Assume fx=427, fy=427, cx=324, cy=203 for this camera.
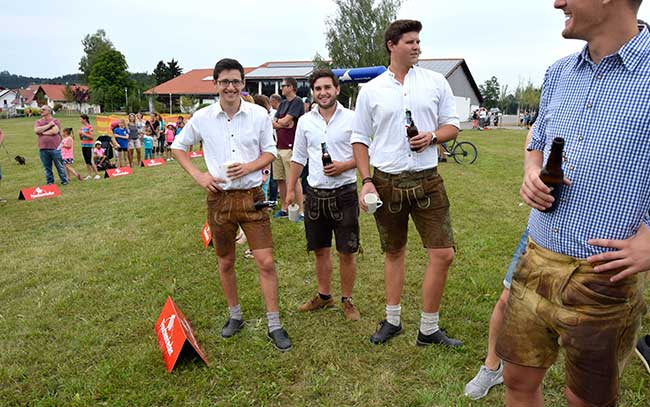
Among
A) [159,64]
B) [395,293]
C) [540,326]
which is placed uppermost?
[159,64]

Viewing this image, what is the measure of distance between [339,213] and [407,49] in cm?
147

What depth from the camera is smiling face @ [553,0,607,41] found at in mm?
1467

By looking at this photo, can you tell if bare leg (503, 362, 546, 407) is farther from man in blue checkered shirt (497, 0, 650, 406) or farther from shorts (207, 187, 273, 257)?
shorts (207, 187, 273, 257)

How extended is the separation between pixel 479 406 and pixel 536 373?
1140 mm

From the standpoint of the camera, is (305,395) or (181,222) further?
(181,222)

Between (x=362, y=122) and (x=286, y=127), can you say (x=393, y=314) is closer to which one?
(x=362, y=122)

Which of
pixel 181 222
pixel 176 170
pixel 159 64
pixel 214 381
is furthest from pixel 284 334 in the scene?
pixel 159 64

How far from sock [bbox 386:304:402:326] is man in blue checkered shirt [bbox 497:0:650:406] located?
176 centimetres

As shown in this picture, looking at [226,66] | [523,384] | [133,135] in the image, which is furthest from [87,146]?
[523,384]

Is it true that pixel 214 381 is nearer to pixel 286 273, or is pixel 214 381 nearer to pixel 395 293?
pixel 395 293

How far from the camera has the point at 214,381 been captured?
3.12 metres

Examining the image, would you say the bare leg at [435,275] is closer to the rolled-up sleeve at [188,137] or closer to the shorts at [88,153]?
the rolled-up sleeve at [188,137]

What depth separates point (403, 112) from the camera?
309cm

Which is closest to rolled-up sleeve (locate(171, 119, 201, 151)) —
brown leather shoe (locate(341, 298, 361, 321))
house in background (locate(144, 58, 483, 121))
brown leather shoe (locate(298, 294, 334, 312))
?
brown leather shoe (locate(298, 294, 334, 312))
